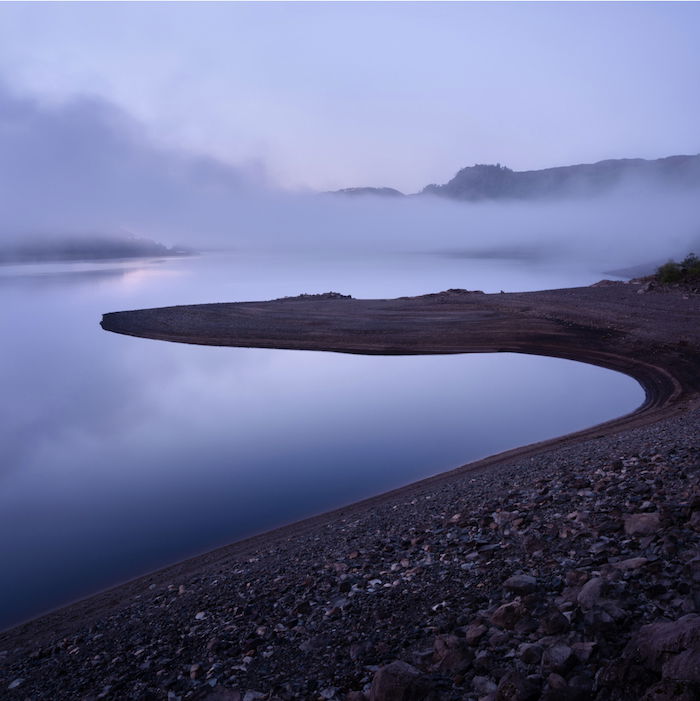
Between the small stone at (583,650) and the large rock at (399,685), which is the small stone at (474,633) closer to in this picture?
the large rock at (399,685)

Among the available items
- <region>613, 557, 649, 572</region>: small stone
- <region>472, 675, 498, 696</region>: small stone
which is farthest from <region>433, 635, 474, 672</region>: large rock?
<region>613, 557, 649, 572</region>: small stone

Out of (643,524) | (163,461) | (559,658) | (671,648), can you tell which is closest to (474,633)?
(559,658)

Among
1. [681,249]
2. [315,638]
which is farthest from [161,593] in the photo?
[681,249]

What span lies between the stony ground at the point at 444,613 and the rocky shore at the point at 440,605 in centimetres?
1

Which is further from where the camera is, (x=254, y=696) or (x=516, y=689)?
(x=254, y=696)

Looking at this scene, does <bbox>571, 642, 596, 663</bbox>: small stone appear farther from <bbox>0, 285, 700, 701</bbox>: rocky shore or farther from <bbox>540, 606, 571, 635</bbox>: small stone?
<bbox>540, 606, 571, 635</bbox>: small stone

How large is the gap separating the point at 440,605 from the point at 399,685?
1099mm

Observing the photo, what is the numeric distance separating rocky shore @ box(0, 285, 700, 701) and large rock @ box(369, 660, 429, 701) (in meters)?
0.01

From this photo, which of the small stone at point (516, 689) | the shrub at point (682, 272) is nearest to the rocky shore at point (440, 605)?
the small stone at point (516, 689)

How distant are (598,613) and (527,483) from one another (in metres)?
3.35

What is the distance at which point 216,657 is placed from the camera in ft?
13.7

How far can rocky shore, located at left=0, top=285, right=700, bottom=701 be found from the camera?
3.21 meters

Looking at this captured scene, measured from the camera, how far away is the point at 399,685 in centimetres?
321

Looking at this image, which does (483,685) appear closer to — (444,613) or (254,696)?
(444,613)
